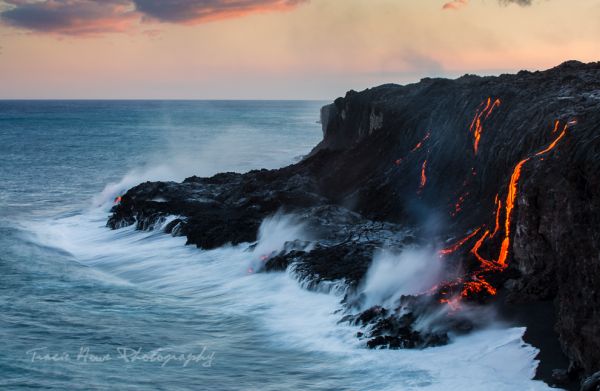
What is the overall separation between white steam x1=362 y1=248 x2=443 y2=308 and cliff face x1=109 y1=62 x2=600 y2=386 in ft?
2.20

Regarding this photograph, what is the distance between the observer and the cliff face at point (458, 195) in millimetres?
17406

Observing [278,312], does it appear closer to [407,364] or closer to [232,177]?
[407,364]

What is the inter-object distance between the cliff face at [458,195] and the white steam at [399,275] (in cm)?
67

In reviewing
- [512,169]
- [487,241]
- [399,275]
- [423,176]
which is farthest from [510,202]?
[423,176]

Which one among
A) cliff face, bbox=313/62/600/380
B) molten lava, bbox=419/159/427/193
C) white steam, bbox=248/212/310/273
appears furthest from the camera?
molten lava, bbox=419/159/427/193

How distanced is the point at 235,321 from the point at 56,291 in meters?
7.97

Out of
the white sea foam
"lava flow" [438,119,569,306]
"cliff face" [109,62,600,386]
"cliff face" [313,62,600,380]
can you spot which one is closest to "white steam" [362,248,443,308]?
the white sea foam

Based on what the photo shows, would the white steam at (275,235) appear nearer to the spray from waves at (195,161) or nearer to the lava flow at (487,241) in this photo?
the lava flow at (487,241)

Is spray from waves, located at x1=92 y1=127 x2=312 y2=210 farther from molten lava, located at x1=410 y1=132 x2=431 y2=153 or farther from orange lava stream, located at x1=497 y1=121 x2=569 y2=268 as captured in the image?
orange lava stream, located at x1=497 y1=121 x2=569 y2=268

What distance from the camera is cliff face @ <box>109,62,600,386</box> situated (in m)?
17.4

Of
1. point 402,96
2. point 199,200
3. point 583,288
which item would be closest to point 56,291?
point 199,200

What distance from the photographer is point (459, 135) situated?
3097 centimetres

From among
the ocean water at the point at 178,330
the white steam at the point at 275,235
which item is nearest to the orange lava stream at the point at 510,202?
the ocean water at the point at 178,330

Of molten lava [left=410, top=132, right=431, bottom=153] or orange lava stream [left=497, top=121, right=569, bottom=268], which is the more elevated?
molten lava [left=410, top=132, right=431, bottom=153]
